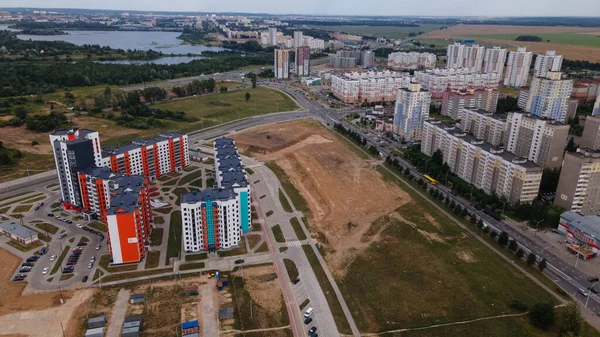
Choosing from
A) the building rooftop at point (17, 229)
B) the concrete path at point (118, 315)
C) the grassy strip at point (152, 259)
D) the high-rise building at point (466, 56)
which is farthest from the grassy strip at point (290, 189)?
the high-rise building at point (466, 56)

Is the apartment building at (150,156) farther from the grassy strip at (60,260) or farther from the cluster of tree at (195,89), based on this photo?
the cluster of tree at (195,89)

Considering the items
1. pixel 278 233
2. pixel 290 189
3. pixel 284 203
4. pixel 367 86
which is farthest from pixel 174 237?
pixel 367 86

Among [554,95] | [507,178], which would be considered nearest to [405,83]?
[554,95]

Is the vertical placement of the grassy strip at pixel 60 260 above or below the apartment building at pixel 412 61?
below

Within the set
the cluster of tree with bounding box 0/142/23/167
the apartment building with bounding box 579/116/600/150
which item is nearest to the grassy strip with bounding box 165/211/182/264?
the cluster of tree with bounding box 0/142/23/167

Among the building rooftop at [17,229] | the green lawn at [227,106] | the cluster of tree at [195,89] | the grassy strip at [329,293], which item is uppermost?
the cluster of tree at [195,89]

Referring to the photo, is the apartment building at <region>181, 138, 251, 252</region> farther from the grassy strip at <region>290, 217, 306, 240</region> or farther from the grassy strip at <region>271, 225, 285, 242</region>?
the grassy strip at <region>290, 217, 306, 240</region>
